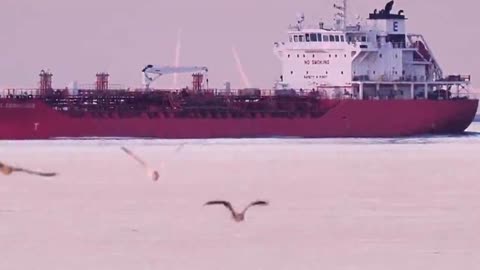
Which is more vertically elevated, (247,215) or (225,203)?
(225,203)

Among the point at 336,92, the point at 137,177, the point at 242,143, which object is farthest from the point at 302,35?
the point at 137,177

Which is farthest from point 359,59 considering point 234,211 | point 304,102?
point 234,211

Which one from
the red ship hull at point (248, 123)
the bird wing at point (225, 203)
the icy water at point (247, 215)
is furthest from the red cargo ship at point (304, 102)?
the bird wing at point (225, 203)

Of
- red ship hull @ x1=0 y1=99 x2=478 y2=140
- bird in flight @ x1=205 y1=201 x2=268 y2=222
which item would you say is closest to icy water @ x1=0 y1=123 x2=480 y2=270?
bird in flight @ x1=205 y1=201 x2=268 y2=222

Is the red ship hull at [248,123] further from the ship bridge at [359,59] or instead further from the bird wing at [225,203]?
the bird wing at [225,203]

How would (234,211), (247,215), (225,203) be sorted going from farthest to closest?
(234,211)
(247,215)
(225,203)

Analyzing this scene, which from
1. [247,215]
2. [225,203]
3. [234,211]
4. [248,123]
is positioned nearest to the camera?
[225,203]

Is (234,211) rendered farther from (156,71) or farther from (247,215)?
(156,71)

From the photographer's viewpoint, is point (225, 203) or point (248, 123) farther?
point (248, 123)
